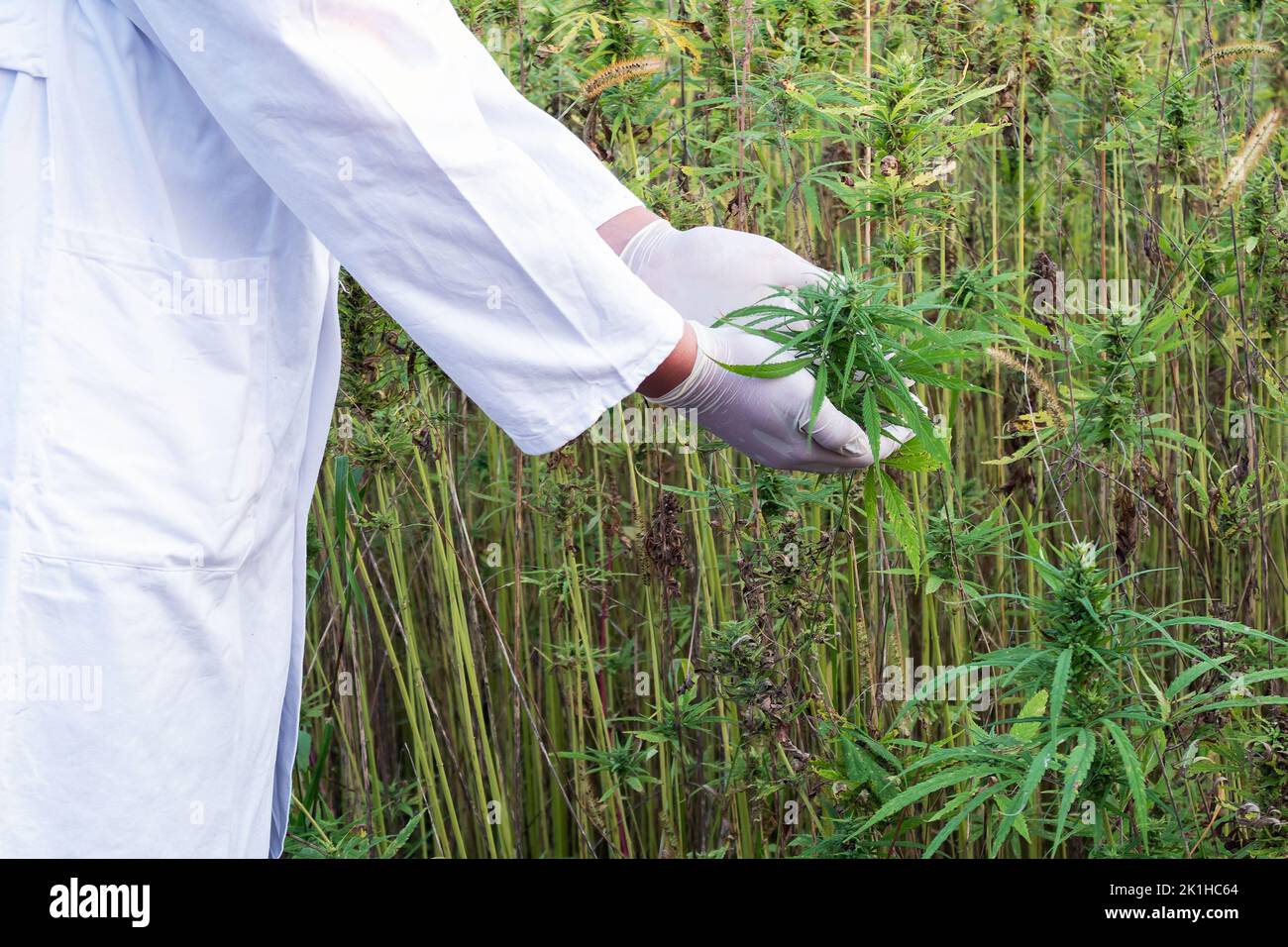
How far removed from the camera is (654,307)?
1047 mm

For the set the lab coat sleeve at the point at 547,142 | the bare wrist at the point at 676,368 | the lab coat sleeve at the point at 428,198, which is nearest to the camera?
the lab coat sleeve at the point at 428,198

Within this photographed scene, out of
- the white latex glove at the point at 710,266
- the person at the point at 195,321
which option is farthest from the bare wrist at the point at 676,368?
the white latex glove at the point at 710,266

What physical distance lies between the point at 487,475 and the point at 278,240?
896mm

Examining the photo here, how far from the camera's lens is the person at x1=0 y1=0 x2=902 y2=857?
95 centimetres

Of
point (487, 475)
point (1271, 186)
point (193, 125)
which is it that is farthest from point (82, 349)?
point (1271, 186)

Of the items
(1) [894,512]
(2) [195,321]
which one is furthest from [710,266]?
(2) [195,321]

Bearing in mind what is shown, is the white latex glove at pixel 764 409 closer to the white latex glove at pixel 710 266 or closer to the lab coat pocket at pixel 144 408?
the white latex glove at pixel 710 266

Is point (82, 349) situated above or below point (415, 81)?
below

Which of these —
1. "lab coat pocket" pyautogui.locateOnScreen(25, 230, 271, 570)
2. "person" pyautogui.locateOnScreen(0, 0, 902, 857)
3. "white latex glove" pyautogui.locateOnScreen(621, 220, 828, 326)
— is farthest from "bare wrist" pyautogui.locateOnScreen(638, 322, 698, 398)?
"lab coat pocket" pyautogui.locateOnScreen(25, 230, 271, 570)

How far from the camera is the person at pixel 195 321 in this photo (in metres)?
0.95

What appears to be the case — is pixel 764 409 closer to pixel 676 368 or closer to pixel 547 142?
pixel 676 368

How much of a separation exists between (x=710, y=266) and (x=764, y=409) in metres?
0.22

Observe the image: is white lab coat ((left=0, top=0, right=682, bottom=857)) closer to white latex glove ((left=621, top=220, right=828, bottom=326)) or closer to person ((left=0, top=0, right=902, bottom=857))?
person ((left=0, top=0, right=902, bottom=857))
